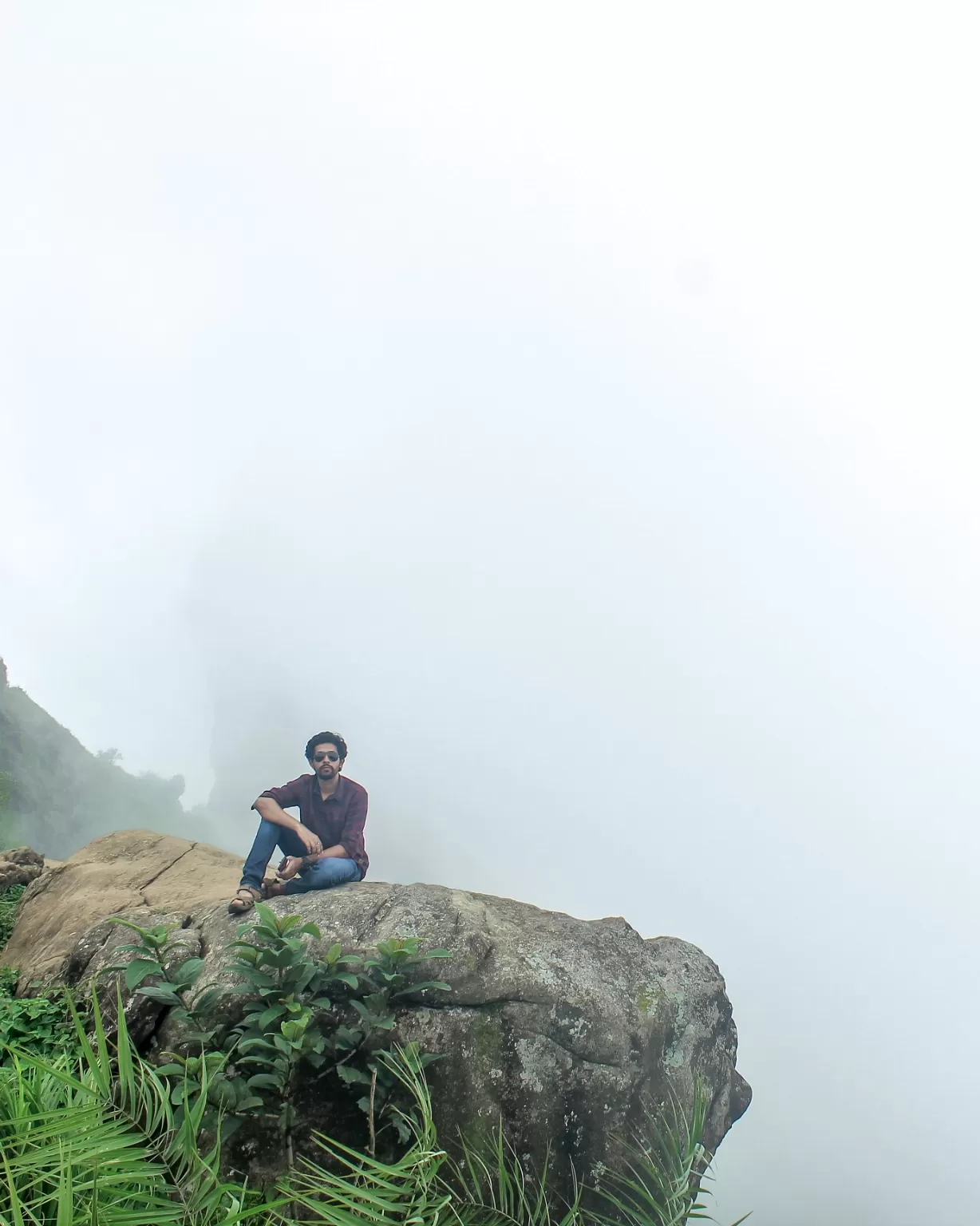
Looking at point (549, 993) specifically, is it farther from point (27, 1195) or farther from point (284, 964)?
point (27, 1195)

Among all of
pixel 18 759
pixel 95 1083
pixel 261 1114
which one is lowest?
pixel 18 759

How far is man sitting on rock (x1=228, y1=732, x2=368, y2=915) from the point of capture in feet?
27.2

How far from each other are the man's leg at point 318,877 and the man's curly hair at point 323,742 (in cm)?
119

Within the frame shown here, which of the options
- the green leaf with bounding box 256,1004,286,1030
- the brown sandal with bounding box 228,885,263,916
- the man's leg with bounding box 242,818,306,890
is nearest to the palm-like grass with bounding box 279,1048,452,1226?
the green leaf with bounding box 256,1004,286,1030

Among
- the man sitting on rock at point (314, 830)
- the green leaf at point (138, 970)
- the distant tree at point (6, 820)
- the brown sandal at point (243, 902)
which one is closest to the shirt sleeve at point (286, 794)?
the man sitting on rock at point (314, 830)

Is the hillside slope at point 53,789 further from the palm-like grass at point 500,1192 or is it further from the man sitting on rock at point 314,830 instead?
the palm-like grass at point 500,1192

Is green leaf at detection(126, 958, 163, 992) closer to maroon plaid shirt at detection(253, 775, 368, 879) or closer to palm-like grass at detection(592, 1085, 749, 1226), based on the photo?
maroon plaid shirt at detection(253, 775, 368, 879)

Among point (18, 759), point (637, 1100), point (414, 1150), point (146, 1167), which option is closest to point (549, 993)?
point (637, 1100)

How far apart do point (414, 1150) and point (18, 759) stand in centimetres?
5195

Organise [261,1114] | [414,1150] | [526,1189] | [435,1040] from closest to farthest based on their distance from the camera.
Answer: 1. [414,1150]
2. [261,1114]
3. [526,1189]
4. [435,1040]

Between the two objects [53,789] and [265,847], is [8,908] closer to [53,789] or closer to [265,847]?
[265,847]

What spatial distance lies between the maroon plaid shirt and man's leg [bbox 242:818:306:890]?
0.34m

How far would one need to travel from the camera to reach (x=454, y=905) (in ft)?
25.8

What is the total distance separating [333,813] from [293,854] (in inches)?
25.3
